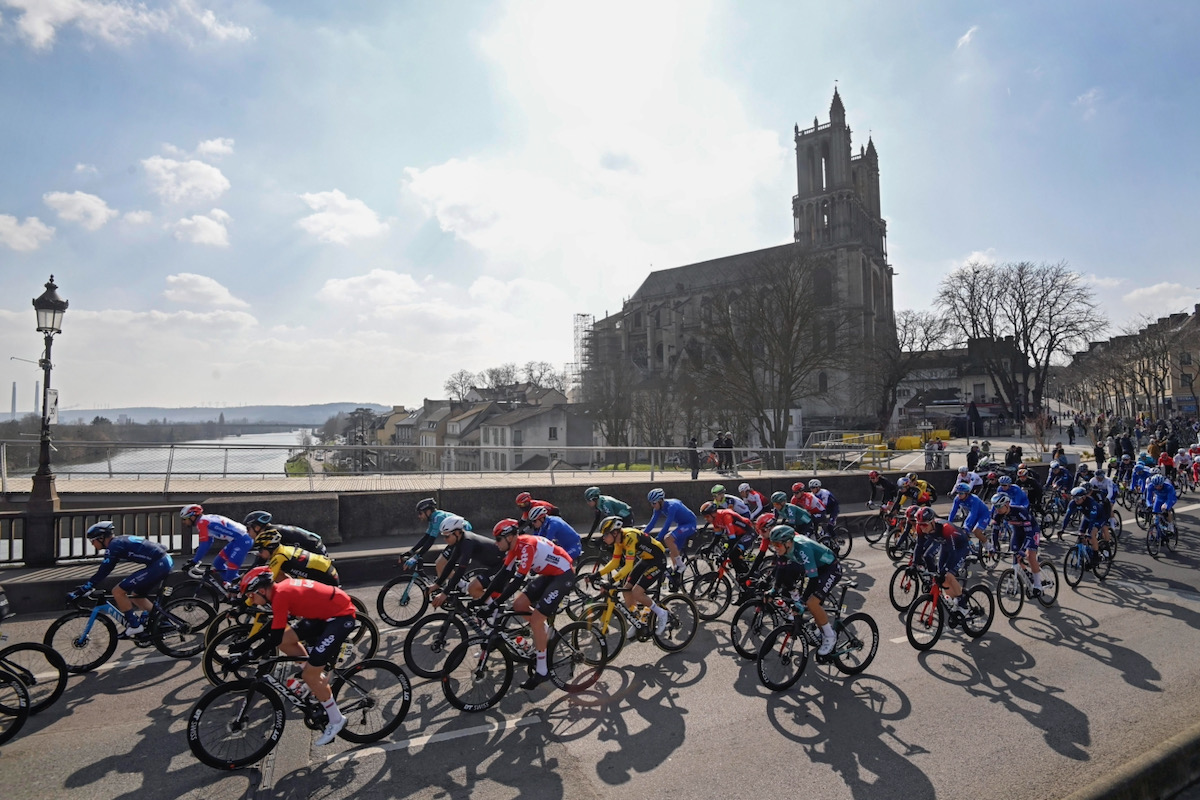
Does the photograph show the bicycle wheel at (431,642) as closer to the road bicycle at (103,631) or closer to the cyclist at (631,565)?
the cyclist at (631,565)

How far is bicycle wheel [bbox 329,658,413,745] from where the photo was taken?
5625 millimetres

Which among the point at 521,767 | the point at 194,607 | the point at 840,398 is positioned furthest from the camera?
the point at 840,398

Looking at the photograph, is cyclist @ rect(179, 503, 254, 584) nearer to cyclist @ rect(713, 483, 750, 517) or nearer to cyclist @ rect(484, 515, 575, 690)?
cyclist @ rect(484, 515, 575, 690)

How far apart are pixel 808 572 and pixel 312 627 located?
4.81 m

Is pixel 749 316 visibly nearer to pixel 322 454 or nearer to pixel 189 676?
pixel 322 454

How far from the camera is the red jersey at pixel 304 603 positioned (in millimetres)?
5355

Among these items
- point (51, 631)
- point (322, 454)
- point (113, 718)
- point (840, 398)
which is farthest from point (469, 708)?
point (840, 398)

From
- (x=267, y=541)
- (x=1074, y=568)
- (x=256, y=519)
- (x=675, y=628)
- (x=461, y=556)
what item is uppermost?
(x=256, y=519)

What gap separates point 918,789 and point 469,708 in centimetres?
375

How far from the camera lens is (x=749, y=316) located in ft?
140

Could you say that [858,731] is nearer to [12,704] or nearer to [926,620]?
[926,620]

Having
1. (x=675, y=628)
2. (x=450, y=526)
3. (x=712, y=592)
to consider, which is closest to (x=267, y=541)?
(x=450, y=526)

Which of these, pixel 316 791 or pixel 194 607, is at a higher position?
pixel 194 607

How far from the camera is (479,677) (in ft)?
21.0
